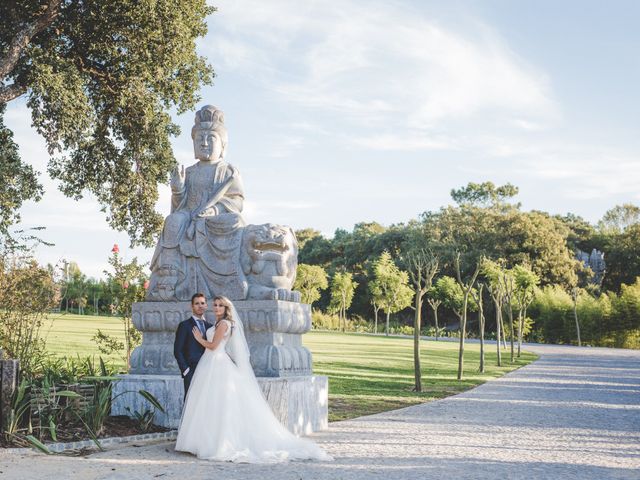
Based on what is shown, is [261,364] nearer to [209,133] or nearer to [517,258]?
[209,133]

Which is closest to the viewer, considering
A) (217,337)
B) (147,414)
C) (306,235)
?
(217,337)

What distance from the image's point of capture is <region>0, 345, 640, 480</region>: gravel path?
5.84 metres

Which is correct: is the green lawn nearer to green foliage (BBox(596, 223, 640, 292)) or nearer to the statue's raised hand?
the statue's raised hand

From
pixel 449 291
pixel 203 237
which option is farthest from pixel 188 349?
pixel 449 291

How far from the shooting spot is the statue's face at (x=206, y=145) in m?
9.53

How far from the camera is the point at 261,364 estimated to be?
26.9 ft

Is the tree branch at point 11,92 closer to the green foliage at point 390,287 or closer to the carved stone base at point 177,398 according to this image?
the carved stone base at point 177,398

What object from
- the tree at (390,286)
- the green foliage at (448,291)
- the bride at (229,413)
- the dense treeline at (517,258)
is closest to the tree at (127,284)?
the bride at (229,413)

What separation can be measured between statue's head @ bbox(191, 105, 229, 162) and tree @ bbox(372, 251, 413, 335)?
39893mm

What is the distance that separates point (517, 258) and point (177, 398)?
1711 inches

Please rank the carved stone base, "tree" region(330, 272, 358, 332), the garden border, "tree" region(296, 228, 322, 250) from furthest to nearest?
1. "tree" region(296, 228, 322, 250)
2. "tree" region(330, 272, 358, 332)
3. the carved stone base
4. the garden border

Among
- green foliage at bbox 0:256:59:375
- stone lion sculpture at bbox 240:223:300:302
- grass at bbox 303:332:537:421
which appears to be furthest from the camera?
grass at bbox 303:332:537:421

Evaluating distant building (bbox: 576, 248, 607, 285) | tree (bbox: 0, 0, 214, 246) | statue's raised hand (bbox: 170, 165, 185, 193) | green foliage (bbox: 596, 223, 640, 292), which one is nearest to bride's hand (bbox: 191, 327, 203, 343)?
statue's raised hand (bbox: 170, 165, 185, 193)

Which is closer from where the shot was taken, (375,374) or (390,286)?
(375,374)
